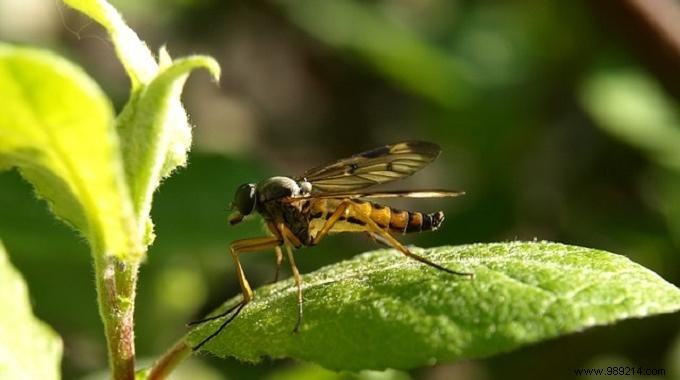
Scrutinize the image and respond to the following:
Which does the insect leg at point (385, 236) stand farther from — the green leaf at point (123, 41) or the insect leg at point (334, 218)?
the green leaf at point (123, 41)

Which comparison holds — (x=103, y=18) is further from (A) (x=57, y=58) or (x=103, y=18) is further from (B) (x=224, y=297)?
(B) (x=224, y=297)

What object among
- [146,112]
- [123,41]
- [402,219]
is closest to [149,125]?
[146,112]

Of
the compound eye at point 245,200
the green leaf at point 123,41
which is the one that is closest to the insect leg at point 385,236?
the compound eye at point 245,200

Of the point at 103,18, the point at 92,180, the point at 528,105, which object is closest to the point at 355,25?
the point at 528,105

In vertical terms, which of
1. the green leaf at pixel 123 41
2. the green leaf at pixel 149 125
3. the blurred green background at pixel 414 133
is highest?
the green leaf at pixel 123 41

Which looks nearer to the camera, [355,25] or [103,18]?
[103,18]

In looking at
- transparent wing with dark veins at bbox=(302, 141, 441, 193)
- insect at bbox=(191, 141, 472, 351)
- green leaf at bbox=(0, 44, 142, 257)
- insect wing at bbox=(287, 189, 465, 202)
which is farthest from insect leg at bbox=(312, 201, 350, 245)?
green leaf at bbox=(0, 44, 142, 257)

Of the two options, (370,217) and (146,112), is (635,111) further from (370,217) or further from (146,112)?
(146,112)

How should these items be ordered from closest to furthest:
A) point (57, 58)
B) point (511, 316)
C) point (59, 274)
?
point (57, 58) → point (511, 316) → point (59, 274)
